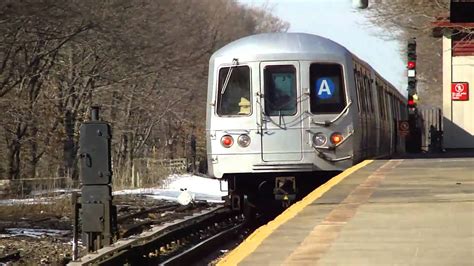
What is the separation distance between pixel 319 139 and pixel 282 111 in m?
0.73

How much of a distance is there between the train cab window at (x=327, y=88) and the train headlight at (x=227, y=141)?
1377 mm

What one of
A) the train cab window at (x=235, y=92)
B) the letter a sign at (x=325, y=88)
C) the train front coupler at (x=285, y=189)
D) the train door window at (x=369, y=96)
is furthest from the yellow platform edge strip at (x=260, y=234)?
the train door window at (x=369, y=96)

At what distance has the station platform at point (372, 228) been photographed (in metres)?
6.63

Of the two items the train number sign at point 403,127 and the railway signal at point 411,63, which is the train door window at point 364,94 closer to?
the railway signal at point 411,63

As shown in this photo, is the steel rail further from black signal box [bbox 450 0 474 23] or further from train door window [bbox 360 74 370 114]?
black signal box [bbox 450 0 474 23]

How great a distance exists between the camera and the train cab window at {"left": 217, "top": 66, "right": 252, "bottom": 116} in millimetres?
14009

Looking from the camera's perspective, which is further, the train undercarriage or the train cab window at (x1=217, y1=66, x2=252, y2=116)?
the train undercarriage

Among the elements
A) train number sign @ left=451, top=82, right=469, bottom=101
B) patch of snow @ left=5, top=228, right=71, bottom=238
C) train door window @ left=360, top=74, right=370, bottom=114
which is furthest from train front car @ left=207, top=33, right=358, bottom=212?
train number sign @ left=451, top=82, right=469, bottom=101

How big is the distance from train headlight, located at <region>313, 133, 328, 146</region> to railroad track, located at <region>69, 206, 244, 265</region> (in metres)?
2.09

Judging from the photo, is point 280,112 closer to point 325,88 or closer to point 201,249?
point 325,88

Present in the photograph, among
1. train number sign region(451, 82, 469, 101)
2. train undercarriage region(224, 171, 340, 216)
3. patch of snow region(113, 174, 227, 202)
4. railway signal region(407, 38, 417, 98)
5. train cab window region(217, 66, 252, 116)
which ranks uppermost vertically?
railway signal region(407, 38, 417, 98)

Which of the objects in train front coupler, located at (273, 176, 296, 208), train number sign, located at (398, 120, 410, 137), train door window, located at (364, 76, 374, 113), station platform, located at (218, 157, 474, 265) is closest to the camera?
station platform, located at (218, 157, 474, 265)

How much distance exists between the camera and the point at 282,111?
13945 millimetres

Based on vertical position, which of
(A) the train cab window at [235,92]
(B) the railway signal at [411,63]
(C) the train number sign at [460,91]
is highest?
(B) the railway signal at [411,63]
